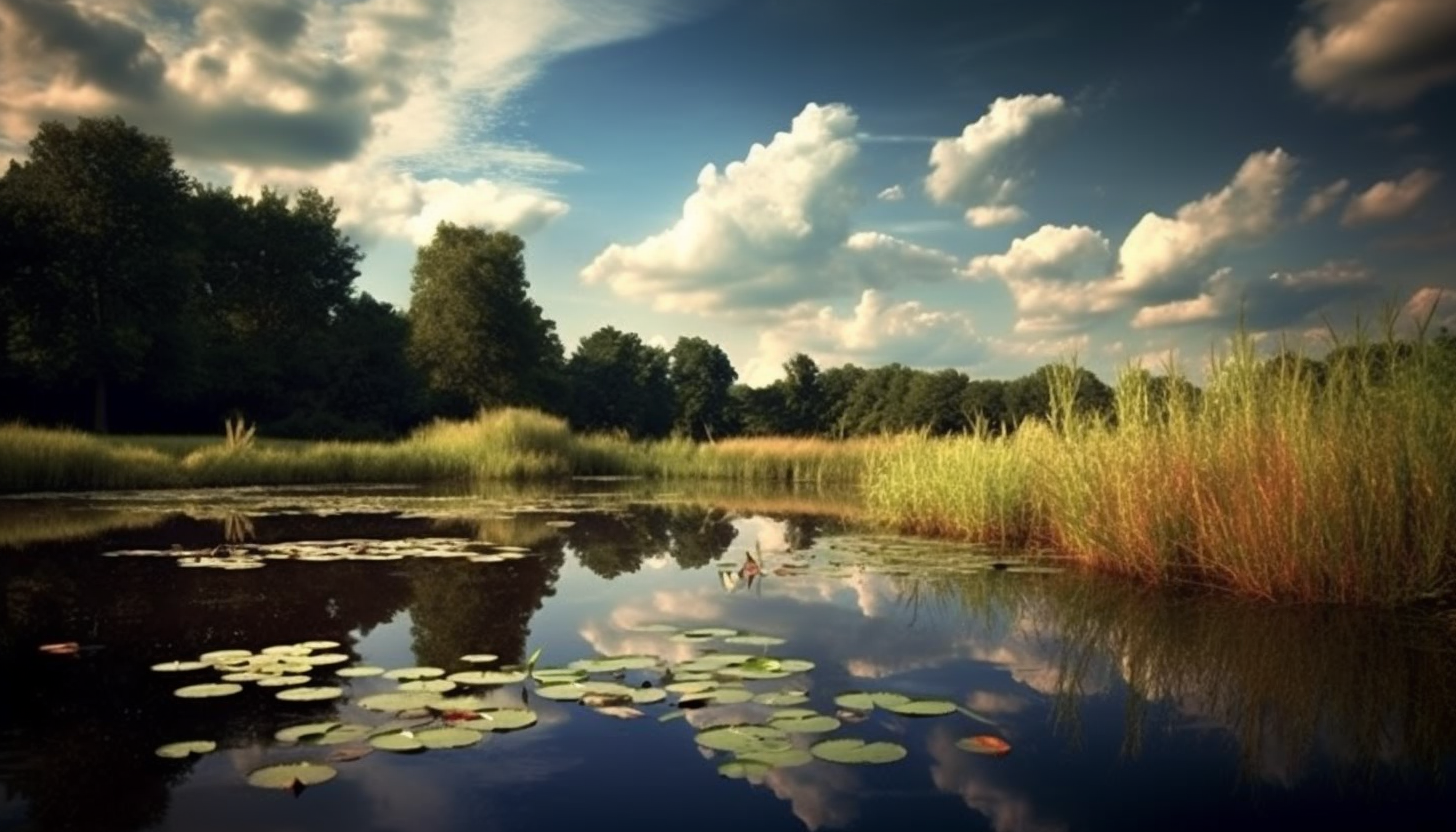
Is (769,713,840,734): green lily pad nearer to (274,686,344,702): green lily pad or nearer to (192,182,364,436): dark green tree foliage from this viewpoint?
(274,686,344,702): green lily pad

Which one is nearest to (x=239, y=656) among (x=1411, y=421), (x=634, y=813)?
(x=634, y=813)

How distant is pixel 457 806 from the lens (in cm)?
248

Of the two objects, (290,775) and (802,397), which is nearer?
(290,775)

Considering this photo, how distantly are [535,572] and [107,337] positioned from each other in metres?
27.3

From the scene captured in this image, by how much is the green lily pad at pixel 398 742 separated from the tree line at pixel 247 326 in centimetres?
635

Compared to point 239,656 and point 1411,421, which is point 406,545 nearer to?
point 239,656

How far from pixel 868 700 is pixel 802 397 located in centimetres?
6655

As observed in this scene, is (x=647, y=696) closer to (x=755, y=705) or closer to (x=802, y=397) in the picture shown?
(x=755, y=705)

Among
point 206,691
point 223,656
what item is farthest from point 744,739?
point 223,656

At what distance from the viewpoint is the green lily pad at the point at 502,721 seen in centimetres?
314

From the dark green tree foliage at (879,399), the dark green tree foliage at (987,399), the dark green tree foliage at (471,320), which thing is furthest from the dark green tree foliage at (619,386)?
the dark green tree foliage at (987,399)

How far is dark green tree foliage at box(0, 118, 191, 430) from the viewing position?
27078 millimetres

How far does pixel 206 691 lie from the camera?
11.6 feet

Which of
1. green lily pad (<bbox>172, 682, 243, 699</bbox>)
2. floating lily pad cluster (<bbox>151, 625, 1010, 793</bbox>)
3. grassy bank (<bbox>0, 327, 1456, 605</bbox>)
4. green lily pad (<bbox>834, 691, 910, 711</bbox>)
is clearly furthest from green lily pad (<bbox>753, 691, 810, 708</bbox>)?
grassy bank (<bbox>0, 327, 1456, 605</bbox>)
